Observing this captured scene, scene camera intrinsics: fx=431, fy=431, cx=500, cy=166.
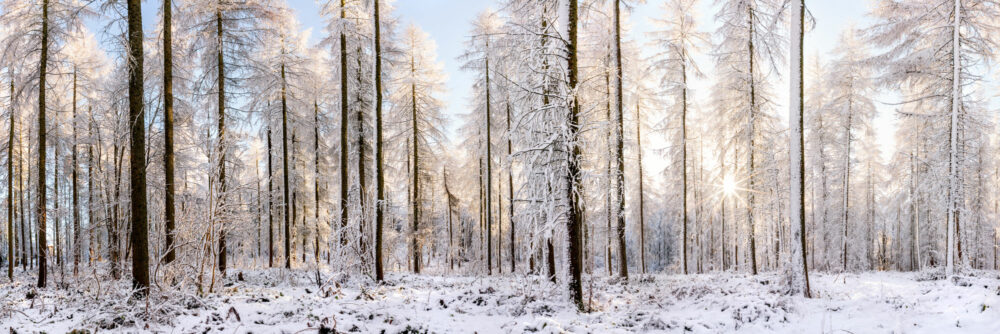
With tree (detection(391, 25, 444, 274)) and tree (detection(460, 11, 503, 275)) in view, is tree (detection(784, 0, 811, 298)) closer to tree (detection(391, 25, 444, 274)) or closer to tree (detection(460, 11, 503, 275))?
tree (detection(460, 11, 503, 275))

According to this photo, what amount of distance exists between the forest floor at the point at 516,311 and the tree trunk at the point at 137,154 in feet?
1.93

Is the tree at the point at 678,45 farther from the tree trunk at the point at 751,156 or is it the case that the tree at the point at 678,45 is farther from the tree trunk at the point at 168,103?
the tree trunk at the point at 168,103

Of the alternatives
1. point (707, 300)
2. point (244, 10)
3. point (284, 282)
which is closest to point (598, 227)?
point (707, 300)

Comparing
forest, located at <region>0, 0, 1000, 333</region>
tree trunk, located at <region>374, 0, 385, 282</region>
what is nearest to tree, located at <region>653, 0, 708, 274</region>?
forest, located at <region>0, 0, 1000, 333</region>

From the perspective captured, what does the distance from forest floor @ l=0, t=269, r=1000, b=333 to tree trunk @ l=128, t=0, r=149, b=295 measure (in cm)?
59

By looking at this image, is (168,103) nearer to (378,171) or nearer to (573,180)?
(378,171)

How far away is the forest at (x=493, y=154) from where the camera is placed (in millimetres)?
8383

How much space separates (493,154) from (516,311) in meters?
13.0

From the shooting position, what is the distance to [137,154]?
8.78 metres

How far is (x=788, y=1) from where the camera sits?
10508mm

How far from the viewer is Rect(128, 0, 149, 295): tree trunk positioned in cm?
861

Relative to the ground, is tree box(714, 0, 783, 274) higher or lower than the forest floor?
higher

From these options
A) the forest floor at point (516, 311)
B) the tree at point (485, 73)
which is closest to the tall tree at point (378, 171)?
the forest floor at point (516, 311)

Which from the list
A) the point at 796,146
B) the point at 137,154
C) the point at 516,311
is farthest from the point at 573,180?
the point at 137,154
